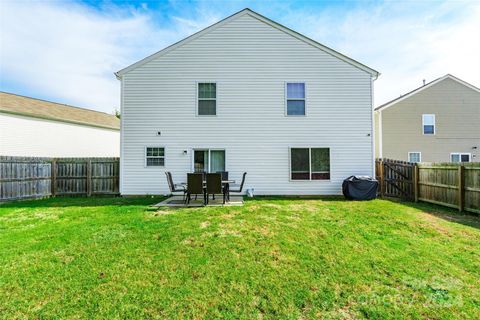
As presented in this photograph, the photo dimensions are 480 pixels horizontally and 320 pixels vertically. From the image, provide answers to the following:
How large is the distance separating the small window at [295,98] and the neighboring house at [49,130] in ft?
53.5

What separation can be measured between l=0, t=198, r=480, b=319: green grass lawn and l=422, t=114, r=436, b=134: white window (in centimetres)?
1232

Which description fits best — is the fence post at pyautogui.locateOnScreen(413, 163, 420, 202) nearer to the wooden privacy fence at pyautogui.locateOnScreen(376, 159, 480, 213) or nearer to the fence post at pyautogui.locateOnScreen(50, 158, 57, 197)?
the wooden privacy fence at pyautogui.locateOnScreen(376, 159, 480, 213)

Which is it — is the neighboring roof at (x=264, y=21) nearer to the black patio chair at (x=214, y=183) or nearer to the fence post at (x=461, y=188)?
the fence post at (x=461, y=188)

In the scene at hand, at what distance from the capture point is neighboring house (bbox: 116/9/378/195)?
418 inches

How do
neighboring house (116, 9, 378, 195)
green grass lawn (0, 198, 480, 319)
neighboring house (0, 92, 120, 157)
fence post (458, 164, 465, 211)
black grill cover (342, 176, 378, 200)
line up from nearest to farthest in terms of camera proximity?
green grass lawn (0, 198, 480, 319)
fence post (458, 164, 465, 211)
black grill cover (342, 176, 378, 200)
neighboring house (116, 9, 378, 195)
neighboring house (0, 92, 120, 157)

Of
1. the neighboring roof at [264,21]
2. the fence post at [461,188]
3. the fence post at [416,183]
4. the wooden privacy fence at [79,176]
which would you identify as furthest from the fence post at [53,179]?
the fence post at [461,188]

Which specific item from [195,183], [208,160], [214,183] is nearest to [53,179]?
[208,160]

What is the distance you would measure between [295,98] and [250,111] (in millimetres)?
2110

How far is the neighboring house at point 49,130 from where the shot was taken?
14695 mm

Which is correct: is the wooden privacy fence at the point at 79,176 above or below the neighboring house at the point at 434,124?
below

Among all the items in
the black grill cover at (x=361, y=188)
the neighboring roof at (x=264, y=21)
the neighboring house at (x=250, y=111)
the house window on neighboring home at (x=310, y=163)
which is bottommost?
the black grill cover at (x=361, y=188)

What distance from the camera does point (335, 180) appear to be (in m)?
10.6

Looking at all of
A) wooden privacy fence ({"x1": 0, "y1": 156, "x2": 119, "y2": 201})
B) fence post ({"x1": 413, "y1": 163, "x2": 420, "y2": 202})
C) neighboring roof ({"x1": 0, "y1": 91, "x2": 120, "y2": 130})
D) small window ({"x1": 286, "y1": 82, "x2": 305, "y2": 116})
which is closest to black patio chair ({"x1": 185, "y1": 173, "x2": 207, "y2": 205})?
wooden privacy fence ({"x1": 0, "y1": 156, "x2": 119, "y2": 201})

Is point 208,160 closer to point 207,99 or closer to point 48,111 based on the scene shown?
point 207,99
